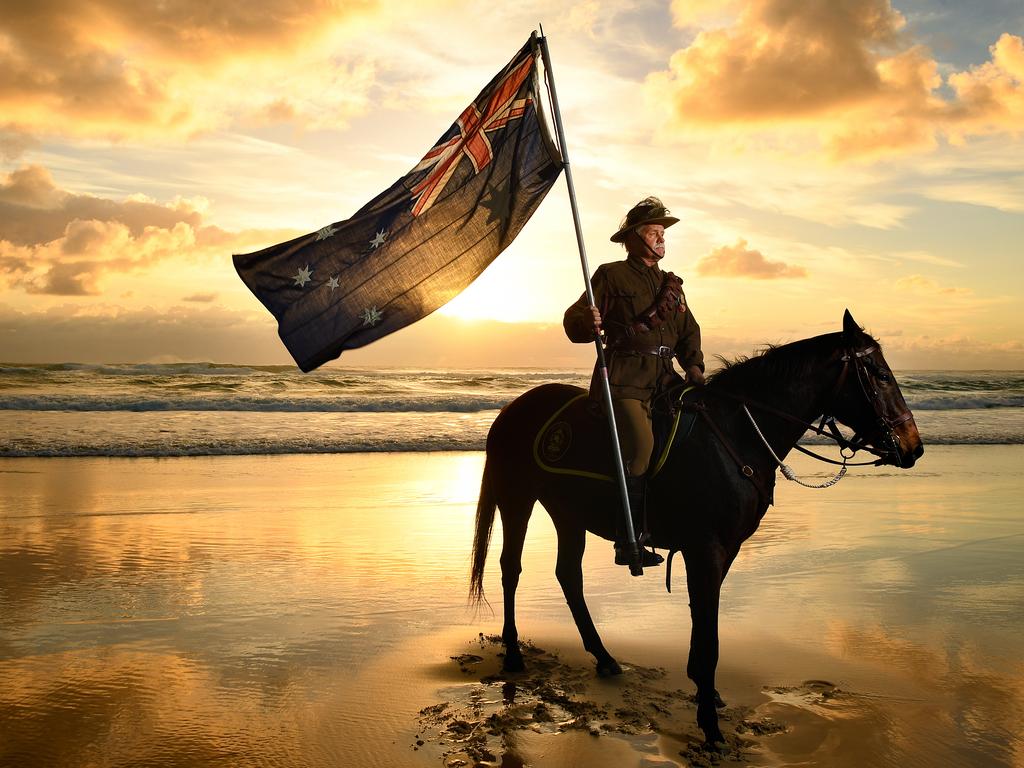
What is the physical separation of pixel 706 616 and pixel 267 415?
21998 millimetres

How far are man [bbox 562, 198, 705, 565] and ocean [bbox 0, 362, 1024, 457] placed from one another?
532 inches

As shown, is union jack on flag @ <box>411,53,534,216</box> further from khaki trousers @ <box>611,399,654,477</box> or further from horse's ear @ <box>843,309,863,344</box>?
horse's ear @ <box>843,309,863,344</box>

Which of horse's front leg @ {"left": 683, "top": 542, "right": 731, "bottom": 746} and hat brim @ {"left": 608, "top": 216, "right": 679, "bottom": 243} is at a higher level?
hat brim @ {"left": 608, "top": 216, "right": 679, "bottom": 243}

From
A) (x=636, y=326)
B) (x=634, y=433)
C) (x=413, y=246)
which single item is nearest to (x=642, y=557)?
(x=634, y=433)

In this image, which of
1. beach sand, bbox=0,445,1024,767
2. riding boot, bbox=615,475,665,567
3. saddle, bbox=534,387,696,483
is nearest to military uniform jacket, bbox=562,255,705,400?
saddle, bbox=534,387,696,483

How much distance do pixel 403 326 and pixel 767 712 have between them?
303 centimetres

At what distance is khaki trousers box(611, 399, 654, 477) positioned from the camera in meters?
4.76

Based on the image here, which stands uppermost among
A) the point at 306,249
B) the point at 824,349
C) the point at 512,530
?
the point at 306,249

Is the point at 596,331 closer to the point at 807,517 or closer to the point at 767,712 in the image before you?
the point at 767,712

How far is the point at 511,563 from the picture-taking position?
5613 mm

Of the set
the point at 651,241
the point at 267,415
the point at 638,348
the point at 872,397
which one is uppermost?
the point at 651,241

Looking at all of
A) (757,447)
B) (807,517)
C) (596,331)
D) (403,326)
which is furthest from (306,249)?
(807,517)

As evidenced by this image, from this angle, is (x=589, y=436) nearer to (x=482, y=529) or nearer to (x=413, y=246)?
(x=482, y=529)

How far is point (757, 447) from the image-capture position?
4750 millimetres
